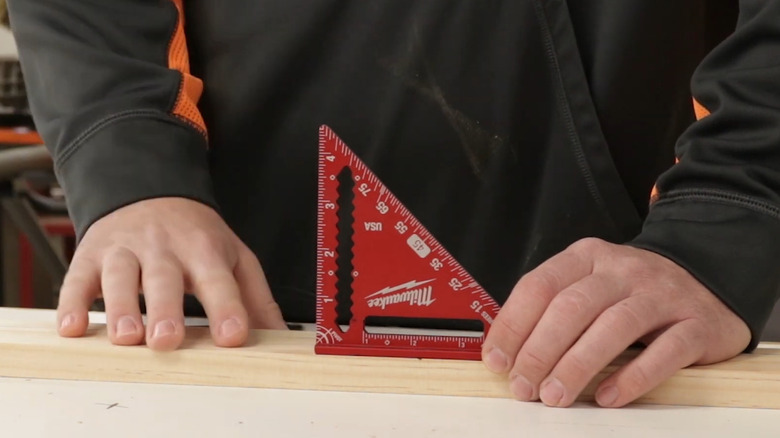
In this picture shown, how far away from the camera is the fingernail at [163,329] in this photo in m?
0.78

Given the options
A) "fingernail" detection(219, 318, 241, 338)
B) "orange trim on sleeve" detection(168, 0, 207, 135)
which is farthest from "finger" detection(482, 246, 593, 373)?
"orange trim on sleeve" detection(168, 0, 207, 135)

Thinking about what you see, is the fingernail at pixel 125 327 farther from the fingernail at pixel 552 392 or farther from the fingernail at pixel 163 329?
the fingernail at pixel 552 392

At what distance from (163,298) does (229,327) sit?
68mm

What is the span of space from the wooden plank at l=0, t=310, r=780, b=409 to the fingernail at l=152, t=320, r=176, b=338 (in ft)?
0.07

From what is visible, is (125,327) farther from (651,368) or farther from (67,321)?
(651,368)

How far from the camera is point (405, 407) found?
0.72m

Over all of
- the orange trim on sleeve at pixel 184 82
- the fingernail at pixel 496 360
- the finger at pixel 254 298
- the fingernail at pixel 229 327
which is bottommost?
the finger at pixel 254 298

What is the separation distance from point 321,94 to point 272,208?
171 mm

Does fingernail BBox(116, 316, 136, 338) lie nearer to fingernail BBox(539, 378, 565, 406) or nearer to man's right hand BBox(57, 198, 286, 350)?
man's right hand BBox(57, 198, 286, 350)

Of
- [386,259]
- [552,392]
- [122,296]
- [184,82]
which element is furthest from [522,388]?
[184,82]

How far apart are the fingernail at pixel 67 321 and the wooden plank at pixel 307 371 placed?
0.06 ft

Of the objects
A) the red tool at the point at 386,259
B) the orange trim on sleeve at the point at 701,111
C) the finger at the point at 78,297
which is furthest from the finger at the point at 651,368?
the finger at the point at 78,297

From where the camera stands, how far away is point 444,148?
3.61ft

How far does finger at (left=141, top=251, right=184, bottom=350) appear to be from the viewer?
0.78m
